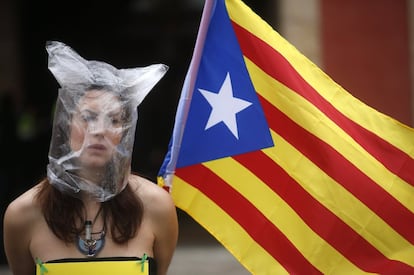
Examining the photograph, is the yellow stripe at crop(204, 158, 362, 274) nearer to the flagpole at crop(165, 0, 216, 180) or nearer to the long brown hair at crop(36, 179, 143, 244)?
the flagpole at crop(165, 0, 216, 180)

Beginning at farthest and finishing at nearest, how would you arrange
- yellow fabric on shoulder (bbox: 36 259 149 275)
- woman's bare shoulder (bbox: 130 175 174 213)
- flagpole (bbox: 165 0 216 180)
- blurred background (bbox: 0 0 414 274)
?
blurred background (bbox: 0 0 414 274) → flagpole (bbox: 165 0 216 180) → woman's bare shoulder (bbox: 130 175 174 213) → yellow fabric on shoulder (bbox: 36 259 149 275)

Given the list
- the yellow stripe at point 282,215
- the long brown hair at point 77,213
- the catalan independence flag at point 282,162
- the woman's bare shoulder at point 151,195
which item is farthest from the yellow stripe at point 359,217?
the long brown hair at point 77,213

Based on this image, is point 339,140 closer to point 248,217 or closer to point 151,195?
point 248,217

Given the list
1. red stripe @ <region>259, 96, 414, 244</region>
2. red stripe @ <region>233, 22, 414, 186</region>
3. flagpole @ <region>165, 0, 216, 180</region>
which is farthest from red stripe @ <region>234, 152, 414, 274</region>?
flagpole @ <region>165, 0, 216, 180</region>

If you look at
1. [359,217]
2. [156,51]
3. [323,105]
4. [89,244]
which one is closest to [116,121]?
[89,244]

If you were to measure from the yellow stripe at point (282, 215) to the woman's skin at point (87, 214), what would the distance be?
82cm

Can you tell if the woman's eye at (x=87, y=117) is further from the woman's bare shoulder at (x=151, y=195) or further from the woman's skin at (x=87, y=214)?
the woman's bare shoulder at (x=151, y=195)

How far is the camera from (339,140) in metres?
3.87

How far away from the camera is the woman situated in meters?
3.05

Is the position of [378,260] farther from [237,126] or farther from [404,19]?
[404,19]

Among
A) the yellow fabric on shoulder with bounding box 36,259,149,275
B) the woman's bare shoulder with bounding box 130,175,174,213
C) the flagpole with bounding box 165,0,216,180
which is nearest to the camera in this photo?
the yellow fabric on shoulder with bounding box 36,259,149,275

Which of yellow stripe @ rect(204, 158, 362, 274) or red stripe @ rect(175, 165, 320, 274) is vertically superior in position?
yellow stripe @ rect(204, 158, 362, 274)

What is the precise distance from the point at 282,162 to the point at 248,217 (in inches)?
11.9

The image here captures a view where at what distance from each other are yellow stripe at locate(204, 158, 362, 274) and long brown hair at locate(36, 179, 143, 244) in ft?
2.84
